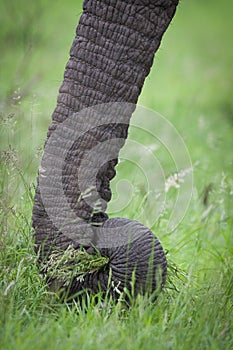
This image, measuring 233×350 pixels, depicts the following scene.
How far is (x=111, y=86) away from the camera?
121 inches

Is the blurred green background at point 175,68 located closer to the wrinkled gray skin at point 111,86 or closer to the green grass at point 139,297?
the green grass at point 139,297

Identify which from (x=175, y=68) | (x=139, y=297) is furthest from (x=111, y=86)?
(x=175, y=68)

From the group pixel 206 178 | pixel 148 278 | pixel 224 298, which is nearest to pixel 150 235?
pixel 148 278

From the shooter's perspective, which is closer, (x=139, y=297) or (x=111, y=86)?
(x=139, y=297)

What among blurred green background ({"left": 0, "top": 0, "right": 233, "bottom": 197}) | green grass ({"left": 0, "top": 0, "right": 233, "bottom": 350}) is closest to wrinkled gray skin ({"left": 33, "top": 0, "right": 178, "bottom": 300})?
green grass ({"left": 0, "top": 0, "right": 233, "bottom": 350})

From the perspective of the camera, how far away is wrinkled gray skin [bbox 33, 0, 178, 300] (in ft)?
9.97

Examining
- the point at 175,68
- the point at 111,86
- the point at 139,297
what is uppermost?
the point at 175,68

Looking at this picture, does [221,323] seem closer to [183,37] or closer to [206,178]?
[206,178]

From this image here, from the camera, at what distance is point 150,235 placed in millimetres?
3098

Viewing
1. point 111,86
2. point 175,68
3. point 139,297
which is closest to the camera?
point 139,297

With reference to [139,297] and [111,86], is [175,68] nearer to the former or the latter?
[111,86]

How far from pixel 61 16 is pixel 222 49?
9.55 feet

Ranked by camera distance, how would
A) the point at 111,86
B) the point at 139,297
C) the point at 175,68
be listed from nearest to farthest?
the point at 139,297 < the point at 111,86 < the point at 175,68

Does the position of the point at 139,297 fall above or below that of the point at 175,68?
below
